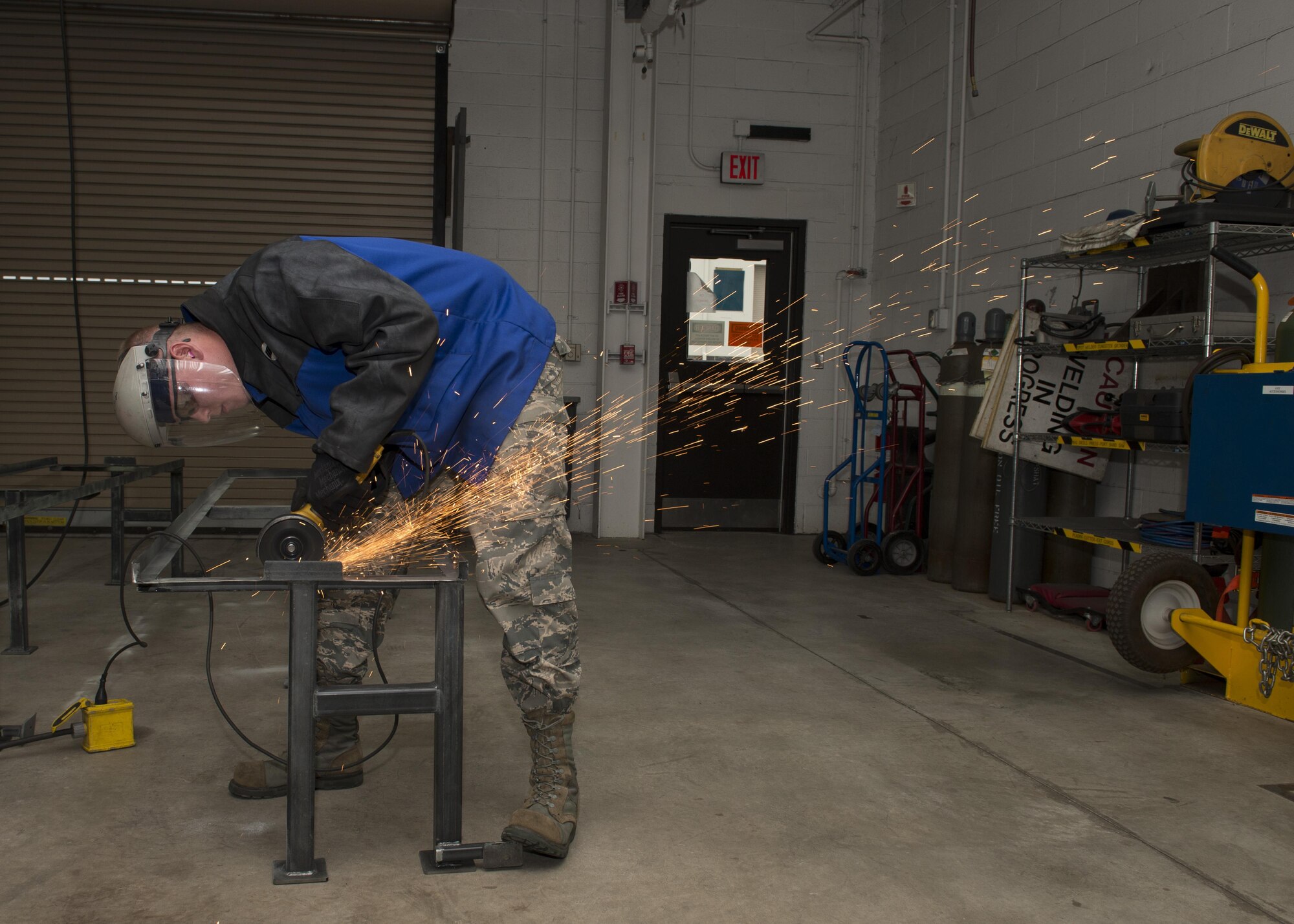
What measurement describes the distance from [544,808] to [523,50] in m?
6.62

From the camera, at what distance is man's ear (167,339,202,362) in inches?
79.4

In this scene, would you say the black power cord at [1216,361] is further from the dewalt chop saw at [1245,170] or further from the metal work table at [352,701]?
the metal work table at [352,701]

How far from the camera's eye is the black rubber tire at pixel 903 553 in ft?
20.7

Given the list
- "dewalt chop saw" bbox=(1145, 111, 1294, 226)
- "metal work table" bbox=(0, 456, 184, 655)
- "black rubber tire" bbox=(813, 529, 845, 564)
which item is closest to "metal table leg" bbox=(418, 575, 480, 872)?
"metal work table" bbox=(0, 456, 184, 655)

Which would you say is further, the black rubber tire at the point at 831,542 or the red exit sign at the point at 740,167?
the red exit sign at the point at 740,167

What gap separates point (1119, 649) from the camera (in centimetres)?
376

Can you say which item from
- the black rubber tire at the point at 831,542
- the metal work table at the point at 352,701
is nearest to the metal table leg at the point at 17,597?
the metal work table at the point at 352,701

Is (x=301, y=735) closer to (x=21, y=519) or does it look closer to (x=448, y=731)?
(x=448, y=731)

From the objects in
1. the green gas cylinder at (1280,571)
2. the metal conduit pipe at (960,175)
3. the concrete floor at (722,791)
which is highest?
the metal conduit pipe at (960,175)

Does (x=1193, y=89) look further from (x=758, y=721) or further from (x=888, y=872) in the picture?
(x=888, y=872)

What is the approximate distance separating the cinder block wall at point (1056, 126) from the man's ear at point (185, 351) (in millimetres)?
A: 4399

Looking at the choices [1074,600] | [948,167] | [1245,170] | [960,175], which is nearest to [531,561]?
[1245,170]

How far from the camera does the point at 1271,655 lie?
3477 mm

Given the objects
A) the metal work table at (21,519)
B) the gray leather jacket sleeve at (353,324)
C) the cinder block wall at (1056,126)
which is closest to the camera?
the gray leather jacket sleeve at (353,324)
